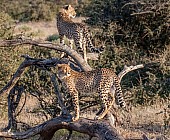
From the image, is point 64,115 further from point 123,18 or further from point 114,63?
point 123,18

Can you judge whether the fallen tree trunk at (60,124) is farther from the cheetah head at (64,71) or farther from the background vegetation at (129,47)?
the background vegetation at (129,47)

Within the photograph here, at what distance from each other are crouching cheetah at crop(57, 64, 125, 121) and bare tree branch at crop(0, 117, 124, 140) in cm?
13

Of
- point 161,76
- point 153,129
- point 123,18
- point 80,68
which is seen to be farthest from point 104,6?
point 80,68

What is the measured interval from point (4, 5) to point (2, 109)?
20.8m

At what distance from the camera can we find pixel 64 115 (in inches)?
223

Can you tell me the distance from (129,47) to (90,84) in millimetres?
8142

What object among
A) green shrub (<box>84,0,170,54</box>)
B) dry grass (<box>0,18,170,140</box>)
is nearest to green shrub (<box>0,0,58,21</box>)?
green shrub (<box>84,0,170,54</box>)

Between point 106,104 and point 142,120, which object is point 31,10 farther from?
point 106,104

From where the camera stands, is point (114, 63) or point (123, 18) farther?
point (123, 18)

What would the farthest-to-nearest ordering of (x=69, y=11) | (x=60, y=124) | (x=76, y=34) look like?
1. (x=69, y=11)
2. (x=76, y=34)
3. (x=60, y=124)

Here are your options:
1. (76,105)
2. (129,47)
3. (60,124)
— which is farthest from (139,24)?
(76,105)

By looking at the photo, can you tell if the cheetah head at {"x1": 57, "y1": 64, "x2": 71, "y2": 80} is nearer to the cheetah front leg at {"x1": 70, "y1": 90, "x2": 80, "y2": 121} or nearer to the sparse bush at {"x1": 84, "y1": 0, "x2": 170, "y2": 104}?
the cheetah front leg at {"x1": 70, "y1": 90, "x2": 80, "y2": 121}

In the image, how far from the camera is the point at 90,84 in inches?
214

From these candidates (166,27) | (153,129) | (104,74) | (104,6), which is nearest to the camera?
(104,74)
